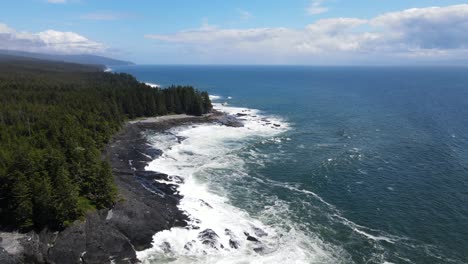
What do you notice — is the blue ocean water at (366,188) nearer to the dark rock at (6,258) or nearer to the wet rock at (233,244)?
the wet rock at (233,244)

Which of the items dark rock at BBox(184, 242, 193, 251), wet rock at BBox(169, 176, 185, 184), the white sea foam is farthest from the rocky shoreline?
dark rock at BBox(184, 242, 193, 251)

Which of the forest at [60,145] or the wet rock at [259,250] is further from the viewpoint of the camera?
the wet rock at [259,250]

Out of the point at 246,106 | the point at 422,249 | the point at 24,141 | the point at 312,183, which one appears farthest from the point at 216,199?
the point at 246,106

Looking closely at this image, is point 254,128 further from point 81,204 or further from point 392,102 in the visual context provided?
point 392,102

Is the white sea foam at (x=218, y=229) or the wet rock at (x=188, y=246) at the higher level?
the white sea foam at (x=218, y=229)

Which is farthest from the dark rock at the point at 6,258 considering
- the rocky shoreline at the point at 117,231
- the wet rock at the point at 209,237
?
the wet rock at the point at 209,237

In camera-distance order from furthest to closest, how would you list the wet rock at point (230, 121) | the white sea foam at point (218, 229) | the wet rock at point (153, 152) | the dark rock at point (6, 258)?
the wet rock at point (230, 121) < the wet rock at point (153, 152) < the white sea foam at point (218, 229) < the dark rock at point (6, 258)
